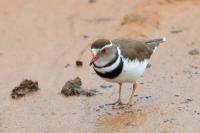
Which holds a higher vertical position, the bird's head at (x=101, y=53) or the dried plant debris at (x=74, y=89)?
the bird's head at (x=101, y=53)

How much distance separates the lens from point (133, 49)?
7977 millimetres

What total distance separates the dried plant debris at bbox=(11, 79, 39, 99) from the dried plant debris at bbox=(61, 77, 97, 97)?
16.0 inches

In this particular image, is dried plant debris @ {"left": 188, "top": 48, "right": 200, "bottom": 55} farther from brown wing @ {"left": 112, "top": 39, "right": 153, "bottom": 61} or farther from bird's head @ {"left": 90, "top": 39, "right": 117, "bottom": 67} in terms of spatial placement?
bird's head @ {"left": 90, "top": 39, "right": 117, "bottom": 67}

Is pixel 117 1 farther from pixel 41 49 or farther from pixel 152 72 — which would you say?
pixel 152 72

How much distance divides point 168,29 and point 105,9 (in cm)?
144

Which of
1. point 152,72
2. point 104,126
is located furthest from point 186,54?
point 104,126

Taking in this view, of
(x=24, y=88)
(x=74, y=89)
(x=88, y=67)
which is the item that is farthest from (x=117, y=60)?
(x=88, y=67)

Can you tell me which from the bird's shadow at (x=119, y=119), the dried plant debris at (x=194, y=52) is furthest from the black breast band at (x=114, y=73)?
the dried plant debris at (x=194, y=52)

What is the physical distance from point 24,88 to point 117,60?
1.60 metres

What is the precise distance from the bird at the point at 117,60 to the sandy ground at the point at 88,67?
469mm

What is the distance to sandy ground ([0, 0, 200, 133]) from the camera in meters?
7.57

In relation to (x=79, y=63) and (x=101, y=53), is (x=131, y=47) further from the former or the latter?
(x=79, y=63)

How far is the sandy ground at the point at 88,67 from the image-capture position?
7570 mm

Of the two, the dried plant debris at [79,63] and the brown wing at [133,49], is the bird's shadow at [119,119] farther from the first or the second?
the dried plant debris at [79,63]
